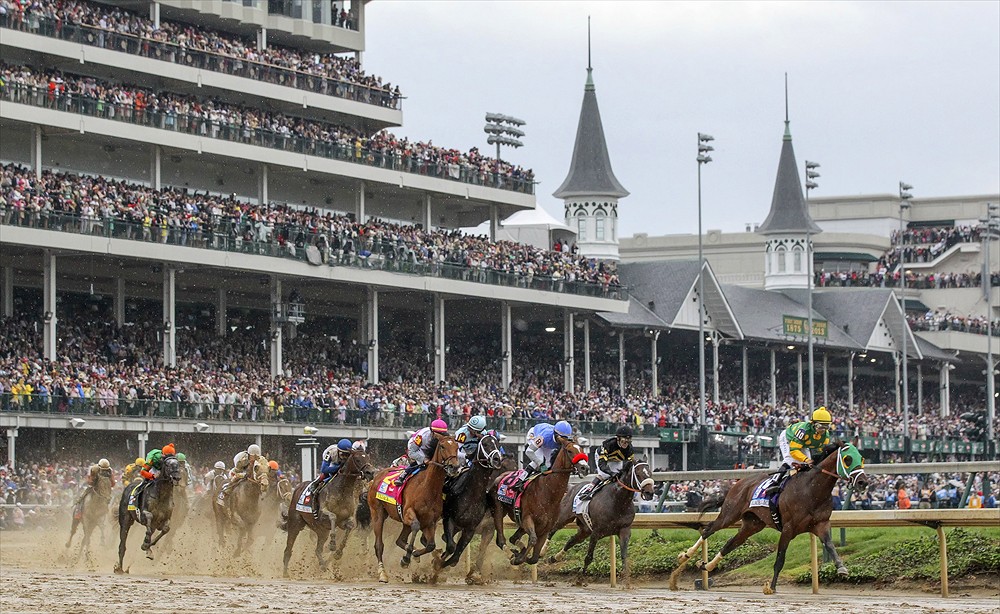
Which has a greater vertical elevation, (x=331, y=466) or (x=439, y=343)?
(x=439, y=343)

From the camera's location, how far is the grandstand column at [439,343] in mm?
53156

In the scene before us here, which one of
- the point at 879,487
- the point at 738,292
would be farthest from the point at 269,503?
the point at 738,292

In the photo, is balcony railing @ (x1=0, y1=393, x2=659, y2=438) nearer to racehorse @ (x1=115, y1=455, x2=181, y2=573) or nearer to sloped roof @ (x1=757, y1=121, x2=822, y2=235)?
racehorse @ (x1=115, y1=455, x2=181, y2=573)

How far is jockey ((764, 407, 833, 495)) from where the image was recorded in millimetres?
19359

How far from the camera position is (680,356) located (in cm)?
6625

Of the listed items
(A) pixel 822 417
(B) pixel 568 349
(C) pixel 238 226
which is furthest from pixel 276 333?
(A) pixel 822 417

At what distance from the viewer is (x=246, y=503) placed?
25078mm

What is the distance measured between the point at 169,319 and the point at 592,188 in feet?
106

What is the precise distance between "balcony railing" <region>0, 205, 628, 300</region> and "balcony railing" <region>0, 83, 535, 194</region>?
317cm

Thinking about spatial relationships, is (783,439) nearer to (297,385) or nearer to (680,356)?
(297,385)

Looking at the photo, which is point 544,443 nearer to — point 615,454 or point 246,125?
point 615,454

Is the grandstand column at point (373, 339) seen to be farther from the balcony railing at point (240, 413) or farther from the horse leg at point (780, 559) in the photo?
the horse leg at point (780, 559)

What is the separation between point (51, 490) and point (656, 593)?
19097mm

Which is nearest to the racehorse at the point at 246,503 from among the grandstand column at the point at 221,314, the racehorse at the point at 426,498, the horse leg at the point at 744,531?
the racehorse at the point at 426,498
